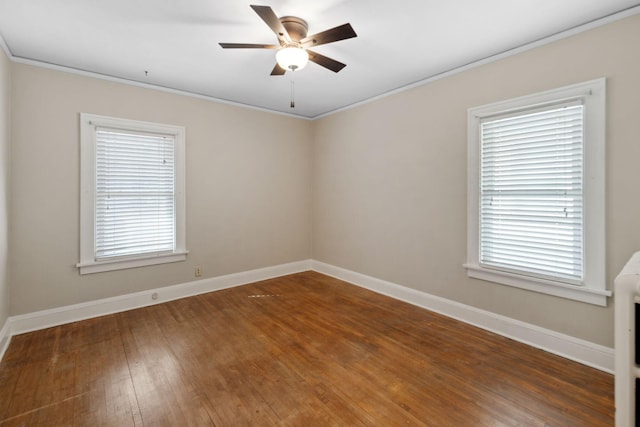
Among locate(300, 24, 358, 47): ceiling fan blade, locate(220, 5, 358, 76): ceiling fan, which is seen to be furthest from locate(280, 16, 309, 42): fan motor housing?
locate(300, 24, 358, 47): ceiling fan blade

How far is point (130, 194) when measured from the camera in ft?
11.4

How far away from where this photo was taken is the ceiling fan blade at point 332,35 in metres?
2.00

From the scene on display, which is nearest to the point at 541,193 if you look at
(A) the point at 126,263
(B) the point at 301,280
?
(B) the point at 301,280

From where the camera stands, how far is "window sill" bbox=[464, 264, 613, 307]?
7.68ft

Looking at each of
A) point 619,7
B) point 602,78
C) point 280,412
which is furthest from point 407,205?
point 280,412

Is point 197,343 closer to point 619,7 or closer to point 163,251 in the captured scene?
point 163,251

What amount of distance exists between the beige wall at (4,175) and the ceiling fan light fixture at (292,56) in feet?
8.11

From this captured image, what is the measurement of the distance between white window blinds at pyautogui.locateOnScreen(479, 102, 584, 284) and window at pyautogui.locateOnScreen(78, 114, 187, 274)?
3608 mm

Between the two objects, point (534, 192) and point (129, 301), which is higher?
point (534, 192)

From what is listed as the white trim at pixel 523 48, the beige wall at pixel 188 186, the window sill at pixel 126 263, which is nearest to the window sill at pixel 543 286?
the white trim at pixel 523 48

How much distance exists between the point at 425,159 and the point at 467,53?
3.70 ft

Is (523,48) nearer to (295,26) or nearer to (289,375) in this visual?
(295,26)

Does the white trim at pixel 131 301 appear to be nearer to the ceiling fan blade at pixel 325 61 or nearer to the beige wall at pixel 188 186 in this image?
the beige wall at pixel 188 186

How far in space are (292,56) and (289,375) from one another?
2.45 meters
